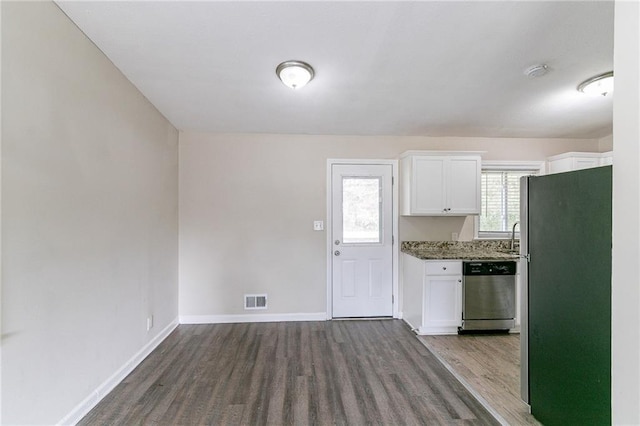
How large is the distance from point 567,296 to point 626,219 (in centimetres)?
79

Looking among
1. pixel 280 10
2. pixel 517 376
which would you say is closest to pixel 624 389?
pixel 517 376

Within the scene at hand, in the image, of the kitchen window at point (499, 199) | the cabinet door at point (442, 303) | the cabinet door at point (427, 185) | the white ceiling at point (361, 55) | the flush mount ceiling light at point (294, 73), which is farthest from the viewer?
the kitchen window at point (499, 199)

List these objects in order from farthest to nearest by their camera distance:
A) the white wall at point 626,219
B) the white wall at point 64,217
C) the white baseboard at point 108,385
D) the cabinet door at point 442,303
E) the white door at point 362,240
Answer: the white door at point 362,240, the cabinet door at point 442,303, the white baseboard at point 108,385, the white wall at point 64,217, the white wall at point 626,219

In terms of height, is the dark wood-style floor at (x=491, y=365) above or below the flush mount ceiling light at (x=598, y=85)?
below

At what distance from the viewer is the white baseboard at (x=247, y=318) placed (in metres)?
3.59

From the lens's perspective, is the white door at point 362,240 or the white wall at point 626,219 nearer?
the white wall at point 626,219

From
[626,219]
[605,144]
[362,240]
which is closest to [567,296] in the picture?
[626,219]

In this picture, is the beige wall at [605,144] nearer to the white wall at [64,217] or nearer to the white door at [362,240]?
the white door at [362,240]

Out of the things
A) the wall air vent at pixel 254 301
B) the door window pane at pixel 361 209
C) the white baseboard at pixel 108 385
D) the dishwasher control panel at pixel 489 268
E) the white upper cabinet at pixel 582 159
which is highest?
the white upper cabinet at pixel 582 159

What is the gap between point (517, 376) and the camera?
238 centimetres

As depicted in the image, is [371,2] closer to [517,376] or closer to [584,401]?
[584,401]

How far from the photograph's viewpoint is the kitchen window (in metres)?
3.91

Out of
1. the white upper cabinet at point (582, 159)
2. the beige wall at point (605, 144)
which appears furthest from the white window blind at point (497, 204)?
the beige wall at point (605, 144)

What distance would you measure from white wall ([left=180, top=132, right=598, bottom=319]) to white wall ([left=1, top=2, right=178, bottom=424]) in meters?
0.95
